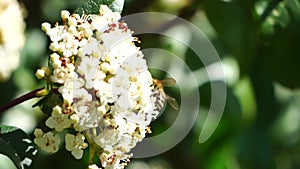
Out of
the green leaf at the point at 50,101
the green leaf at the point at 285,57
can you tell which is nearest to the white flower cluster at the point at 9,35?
the green leaf at the point at 50,101

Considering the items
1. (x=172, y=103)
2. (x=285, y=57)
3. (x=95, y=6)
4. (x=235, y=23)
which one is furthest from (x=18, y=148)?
(x=285, y=57)

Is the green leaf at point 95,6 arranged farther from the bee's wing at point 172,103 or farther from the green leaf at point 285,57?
the green leaf at point 285,57

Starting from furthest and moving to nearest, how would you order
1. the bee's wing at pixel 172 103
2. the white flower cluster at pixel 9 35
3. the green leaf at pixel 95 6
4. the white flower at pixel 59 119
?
1. the white flower cluster at pixel 9 35
2. the bee's wing at pixel 172 103
3. the green leaf at pixel 95 6
4. the white flower at pixel 59 119

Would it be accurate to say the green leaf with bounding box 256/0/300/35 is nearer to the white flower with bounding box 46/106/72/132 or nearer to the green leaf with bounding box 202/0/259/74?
the green leaf with bounding box 202/0/259/74

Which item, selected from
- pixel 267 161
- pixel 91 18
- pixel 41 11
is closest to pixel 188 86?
pixel 267 161

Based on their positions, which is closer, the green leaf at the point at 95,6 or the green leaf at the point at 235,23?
the green leaf at the point at 95,6

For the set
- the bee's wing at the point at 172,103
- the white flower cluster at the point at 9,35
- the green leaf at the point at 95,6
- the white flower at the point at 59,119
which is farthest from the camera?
the white flower cluster at the point at 9,35
